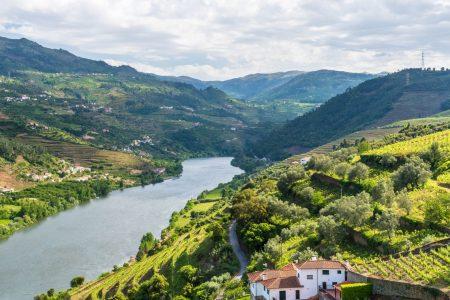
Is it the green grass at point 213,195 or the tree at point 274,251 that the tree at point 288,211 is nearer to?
the tree at point 274,251

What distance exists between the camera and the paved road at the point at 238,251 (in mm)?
58966

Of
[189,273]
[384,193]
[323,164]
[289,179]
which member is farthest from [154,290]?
[323,164]

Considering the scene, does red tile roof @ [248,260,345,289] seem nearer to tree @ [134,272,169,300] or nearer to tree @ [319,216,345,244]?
tree @ [319,216,345,244]

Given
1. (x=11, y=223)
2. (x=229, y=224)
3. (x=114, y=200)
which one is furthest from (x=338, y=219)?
(x=114, y=200)

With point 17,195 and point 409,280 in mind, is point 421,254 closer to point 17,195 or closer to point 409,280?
point 409,280

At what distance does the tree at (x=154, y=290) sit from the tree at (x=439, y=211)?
2885cm

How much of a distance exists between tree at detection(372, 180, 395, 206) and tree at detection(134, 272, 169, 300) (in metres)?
24.6

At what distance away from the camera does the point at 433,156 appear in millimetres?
68438

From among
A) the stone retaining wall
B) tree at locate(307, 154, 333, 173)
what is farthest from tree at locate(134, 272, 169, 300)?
the stone retaining wall

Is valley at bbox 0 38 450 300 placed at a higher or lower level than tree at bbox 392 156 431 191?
lower

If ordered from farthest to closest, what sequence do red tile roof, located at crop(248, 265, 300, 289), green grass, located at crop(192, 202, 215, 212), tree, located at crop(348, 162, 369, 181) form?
1. green grass, located at crop(192, 202, 215, 212)
2. tree, located at crop(348, 162, 369, 181)
3. red tile roof, located at crop(248, 265, 300, 289)

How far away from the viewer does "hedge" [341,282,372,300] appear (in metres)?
32.2

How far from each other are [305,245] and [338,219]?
4450 mm

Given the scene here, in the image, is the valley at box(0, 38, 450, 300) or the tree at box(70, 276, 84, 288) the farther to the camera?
the tree at box(70, 276, 84, 288)
